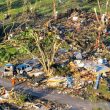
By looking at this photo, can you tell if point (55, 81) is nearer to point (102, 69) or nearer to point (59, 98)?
point (59, 98)

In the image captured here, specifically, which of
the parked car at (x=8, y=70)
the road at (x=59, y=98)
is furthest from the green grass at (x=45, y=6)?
the road at (x=59, y=98)

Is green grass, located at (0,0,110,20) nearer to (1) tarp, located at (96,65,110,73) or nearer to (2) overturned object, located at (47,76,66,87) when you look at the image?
(1) tarp, located at (96,65,110,73)

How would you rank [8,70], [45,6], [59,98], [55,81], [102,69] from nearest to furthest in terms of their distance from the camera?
[59,98], [55,81], [102,69], [8,70], [45,6]

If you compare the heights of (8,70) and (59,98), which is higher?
(8,70)

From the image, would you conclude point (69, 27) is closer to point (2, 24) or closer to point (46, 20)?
point (46, 20)

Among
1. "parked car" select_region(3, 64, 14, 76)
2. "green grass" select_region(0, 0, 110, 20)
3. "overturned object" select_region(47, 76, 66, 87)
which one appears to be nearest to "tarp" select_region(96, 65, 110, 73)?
"overturned object" select_region(47, 76, 66, 87)

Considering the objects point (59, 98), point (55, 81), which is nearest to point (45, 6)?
point (55, 81)

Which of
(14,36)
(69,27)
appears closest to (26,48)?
(14,36)

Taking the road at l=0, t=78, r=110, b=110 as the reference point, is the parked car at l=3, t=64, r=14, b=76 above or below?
above
